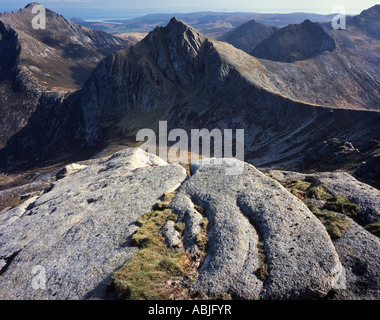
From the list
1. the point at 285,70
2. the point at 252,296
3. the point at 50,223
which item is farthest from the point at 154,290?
the point at 285,70

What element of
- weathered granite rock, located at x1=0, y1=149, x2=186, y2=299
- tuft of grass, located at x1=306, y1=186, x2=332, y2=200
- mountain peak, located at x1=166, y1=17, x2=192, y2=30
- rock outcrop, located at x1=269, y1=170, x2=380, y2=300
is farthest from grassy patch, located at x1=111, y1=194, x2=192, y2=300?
mountain peak, located at x1=166, y1=17, x2=192, y2=30

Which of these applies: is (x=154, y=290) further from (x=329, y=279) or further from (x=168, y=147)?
(x=168, y=147)

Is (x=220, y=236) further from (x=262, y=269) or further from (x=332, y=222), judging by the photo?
(x=332, y=222)

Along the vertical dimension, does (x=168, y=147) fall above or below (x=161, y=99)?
below

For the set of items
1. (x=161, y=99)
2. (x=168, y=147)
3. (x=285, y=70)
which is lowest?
(x=168, y=147)

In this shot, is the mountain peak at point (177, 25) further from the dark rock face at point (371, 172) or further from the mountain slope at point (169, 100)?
the dark rock face at point (371, 172)

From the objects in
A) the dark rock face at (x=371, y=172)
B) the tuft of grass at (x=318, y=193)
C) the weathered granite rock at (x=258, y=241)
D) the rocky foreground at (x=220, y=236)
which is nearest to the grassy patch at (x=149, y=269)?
the rocky foreground at (x=220, y=236)
